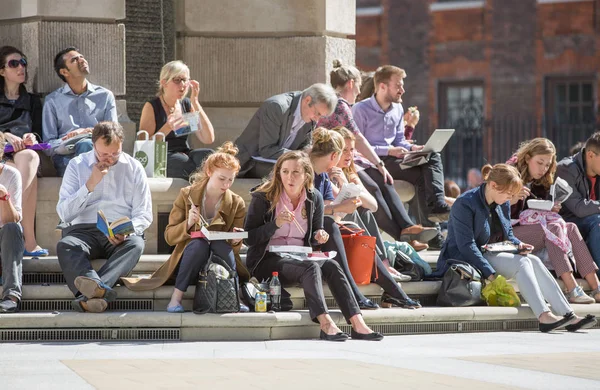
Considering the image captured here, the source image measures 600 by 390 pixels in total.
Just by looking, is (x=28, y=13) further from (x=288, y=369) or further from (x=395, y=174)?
(x=288, y=369)

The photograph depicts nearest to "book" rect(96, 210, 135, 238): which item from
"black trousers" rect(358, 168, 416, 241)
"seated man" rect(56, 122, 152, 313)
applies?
"seated man" rect(56, 122, 152, 313)

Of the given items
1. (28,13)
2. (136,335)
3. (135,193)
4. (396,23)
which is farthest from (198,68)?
(396,23)

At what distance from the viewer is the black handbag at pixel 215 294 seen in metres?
9.48

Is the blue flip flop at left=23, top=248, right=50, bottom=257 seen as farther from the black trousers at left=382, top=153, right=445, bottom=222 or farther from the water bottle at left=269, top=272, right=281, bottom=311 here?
the black trousers at left=382, top=153, right=445, bottom=222

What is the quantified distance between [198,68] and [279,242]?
3708 millimetres

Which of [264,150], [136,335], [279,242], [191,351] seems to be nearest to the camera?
[191,351]

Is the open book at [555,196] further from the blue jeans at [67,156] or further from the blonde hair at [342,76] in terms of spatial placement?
the blue jeans at [67,156]

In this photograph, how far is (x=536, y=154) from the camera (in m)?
11.4

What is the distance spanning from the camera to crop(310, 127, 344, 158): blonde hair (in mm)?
10492

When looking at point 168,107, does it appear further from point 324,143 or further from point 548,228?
point 548,228

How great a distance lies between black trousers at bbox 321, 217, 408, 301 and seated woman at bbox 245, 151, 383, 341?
0.13m

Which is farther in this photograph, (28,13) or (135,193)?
(28,13)

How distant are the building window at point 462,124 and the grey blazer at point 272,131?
728 inches

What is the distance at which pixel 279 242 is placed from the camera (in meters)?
10.0
